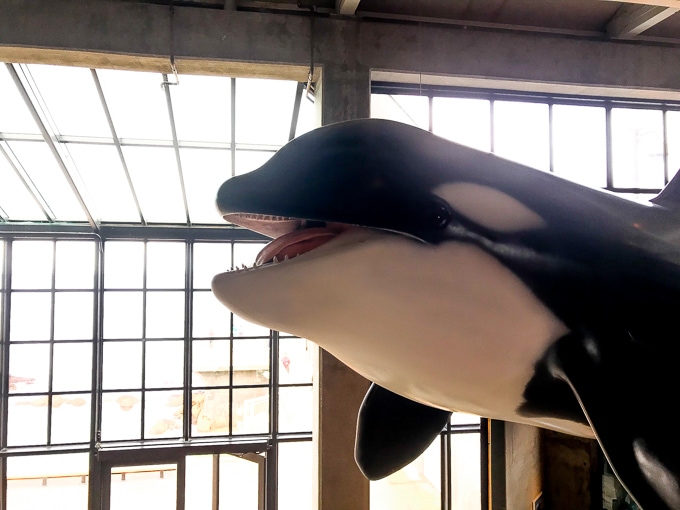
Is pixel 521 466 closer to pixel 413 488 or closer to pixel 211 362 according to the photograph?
pixel 413 488

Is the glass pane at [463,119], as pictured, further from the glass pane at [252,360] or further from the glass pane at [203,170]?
the glass pane at [252,360]

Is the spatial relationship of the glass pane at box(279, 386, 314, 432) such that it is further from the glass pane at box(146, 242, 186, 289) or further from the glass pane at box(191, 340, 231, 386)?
the glass pane at box(146, 242, 186, 289)

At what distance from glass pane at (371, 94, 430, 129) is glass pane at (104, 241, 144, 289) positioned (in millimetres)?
4761

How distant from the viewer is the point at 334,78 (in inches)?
192

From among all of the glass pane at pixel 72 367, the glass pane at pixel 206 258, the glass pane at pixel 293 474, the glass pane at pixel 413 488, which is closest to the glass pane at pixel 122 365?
the glass pane at pixel 72 367

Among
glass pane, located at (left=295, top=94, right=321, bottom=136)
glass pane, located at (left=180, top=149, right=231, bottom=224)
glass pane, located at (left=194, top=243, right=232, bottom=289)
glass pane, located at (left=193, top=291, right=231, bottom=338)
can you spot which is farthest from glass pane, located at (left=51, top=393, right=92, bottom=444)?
glass pane, located at (left=295, top=94, right=321, bottom=136)

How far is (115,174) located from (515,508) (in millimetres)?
6729

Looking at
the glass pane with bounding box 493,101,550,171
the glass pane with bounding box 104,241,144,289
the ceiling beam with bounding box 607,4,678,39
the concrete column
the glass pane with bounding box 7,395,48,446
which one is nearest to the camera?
the concrete column

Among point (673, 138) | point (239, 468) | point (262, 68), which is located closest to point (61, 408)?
point (239, 468)

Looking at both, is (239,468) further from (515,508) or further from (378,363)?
(378,363)

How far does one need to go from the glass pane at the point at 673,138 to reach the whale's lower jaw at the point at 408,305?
7.18m

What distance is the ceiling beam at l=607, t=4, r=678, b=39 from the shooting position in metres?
4.97

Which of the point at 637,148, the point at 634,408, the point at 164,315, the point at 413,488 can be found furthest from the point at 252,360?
the point at 634,408

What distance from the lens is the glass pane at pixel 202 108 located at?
5.62 m
